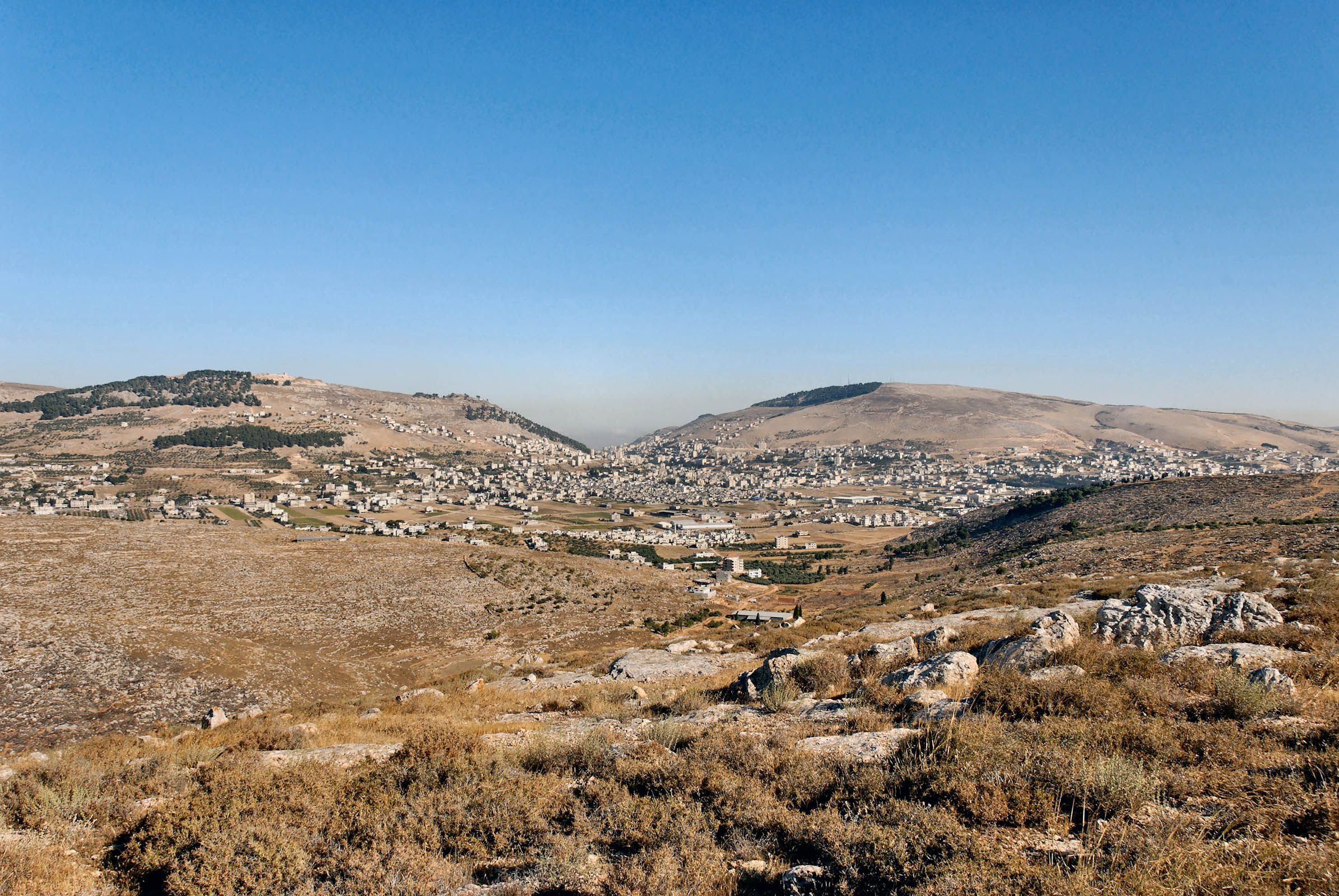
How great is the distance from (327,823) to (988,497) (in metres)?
150

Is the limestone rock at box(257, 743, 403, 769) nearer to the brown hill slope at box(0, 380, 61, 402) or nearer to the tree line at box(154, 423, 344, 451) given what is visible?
the tree line at box(154, 423, 344, 451)

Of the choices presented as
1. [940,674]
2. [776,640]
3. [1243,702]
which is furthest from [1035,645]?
[776,640]

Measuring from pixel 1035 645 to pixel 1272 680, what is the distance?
312cm

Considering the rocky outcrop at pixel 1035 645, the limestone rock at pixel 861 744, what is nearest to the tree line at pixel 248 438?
the limestone rock at pixel 861 744

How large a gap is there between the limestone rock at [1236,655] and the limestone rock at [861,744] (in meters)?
4.75

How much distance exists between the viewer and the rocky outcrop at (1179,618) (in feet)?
35.0

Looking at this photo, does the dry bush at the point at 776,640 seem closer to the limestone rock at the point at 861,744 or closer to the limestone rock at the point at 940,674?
the limestone rock at the point at 940,674

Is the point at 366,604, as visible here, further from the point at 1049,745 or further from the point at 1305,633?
the point at 1305,633

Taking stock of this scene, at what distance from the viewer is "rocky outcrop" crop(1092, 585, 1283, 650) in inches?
420

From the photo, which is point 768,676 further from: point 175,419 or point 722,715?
point 175,419

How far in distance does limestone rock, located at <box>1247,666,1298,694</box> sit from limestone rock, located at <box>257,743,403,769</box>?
37.6 ft

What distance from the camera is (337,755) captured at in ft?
29.0

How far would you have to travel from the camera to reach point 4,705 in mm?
18859

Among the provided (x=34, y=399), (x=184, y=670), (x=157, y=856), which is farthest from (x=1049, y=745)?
(x=34, y=399)
